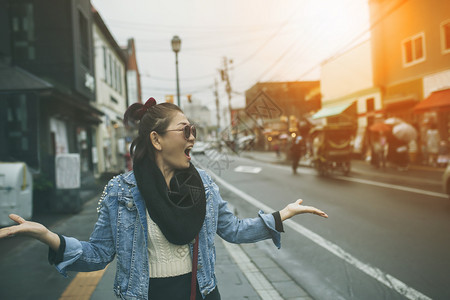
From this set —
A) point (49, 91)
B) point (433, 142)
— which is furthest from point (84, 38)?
point (433, 142)

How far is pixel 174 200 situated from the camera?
1.93m

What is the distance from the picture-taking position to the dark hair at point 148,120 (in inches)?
76.6

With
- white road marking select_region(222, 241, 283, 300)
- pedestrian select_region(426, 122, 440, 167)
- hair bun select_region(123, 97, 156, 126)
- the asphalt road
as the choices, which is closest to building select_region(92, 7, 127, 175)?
the asphalt road

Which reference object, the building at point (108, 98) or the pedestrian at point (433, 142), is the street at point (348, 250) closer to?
the pedestrian at point (433, 142)

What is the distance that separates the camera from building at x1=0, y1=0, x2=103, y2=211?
8000 millimetres

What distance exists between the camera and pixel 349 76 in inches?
1043

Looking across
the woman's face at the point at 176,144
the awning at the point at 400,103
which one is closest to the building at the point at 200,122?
the woman's face at the point at 176,144

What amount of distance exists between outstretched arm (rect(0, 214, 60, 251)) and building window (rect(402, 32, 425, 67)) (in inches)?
599

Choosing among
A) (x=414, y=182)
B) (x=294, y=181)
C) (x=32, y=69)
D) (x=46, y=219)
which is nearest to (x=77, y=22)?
(x=32, y=69)

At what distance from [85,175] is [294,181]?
7.69 m

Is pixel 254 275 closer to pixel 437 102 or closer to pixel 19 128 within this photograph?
pixel 19 128

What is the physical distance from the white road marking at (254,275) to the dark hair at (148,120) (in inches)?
98.2

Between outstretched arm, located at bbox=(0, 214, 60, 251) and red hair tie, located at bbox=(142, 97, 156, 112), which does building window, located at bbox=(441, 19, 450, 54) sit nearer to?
red hair tie, located at bbox=(142, 97, 156, 112)

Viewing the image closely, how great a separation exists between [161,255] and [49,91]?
28.0ft
